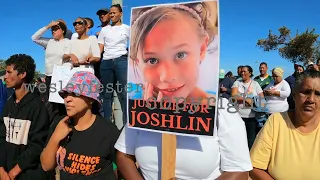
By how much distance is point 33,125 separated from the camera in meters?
3.10

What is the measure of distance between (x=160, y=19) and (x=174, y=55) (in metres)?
0.26

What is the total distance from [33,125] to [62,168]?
2.56ft

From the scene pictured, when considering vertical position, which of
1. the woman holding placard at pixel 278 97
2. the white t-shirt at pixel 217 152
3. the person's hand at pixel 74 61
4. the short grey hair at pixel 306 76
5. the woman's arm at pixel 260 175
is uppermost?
the person's hand at pixel 74 61

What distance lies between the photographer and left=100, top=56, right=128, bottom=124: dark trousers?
513cm

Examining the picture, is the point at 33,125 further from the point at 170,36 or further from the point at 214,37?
the point at 214,37

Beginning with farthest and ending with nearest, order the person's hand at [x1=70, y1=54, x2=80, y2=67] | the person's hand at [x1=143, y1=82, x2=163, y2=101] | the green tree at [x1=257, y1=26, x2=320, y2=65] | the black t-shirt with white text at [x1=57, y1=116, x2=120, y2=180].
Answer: the green tree at [x1=257, y1=26, x2=320, y2=65]
the person's hand at [x1=70, y1=54, x2=80, y2=67]
the black t-shirt with white text at [x1=57, y1=116, x2=120, y2=180]
the person's hand at [x1=143, y1=82, x2=163, y2=101]

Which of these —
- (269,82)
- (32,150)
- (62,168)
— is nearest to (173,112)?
(62,168)

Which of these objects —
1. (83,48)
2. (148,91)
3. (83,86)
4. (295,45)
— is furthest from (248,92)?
(295,45)

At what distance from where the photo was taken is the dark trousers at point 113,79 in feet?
16.8

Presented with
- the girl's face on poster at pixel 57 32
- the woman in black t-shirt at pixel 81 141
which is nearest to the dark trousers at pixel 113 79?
the girl's face on poster at pixel 57 32

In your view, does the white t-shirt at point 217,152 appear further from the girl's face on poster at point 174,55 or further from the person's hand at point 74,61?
the person's hand at point 74,61

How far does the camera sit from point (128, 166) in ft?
6.99

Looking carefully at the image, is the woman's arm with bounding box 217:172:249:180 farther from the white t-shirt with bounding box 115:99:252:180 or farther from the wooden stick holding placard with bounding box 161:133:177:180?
the wooden stick holding placard with bounding box 161:133:177:180

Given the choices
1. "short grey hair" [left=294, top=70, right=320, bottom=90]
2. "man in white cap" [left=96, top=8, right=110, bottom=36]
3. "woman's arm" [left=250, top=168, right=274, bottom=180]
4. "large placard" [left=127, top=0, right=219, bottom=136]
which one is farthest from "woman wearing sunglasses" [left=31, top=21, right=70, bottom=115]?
"short grey hair" [left=294, top=70, right=320, bottom=90]
